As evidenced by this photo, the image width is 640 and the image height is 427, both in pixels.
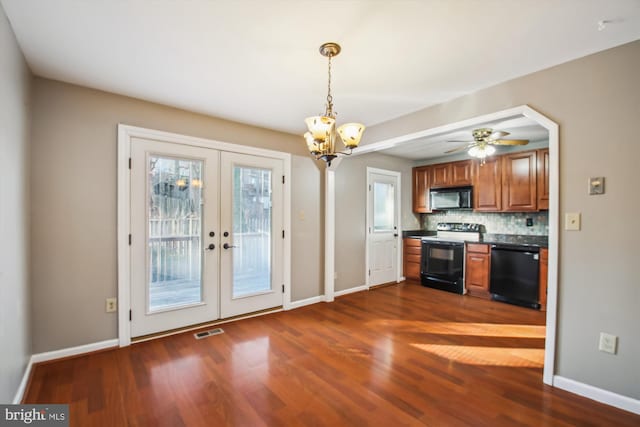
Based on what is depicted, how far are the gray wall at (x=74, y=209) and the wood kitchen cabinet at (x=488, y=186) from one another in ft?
15.8

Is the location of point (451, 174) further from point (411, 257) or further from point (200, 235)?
point (200, 235)

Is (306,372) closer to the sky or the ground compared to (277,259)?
closer to the ground

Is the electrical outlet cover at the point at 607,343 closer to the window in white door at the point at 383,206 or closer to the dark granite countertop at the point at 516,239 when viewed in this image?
the dark granite countertop at the point at 516,239

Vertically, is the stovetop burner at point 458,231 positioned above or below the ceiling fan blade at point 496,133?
below

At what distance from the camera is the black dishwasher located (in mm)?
3916

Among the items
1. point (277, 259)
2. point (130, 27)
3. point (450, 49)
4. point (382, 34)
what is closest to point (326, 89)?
point (382, 34)

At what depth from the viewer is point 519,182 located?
435 centimetres

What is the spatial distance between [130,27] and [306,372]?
9.02ft

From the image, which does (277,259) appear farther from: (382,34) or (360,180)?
(382,34)

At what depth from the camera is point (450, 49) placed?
2.00m

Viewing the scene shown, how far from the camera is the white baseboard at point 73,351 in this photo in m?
2.39

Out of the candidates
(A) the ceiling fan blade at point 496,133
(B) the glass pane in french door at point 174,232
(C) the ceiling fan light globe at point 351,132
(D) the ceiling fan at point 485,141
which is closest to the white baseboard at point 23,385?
(B) the glass pane in french door at point 174,232

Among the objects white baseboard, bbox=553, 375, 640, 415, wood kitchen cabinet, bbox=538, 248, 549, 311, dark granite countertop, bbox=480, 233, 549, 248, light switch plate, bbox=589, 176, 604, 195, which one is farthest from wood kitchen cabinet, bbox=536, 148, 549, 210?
white baseboard, bbox=553, 375, 640, 415

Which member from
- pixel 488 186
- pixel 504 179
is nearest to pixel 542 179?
pixel 504 179
